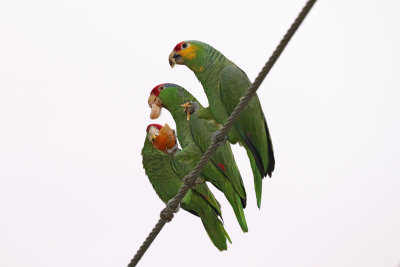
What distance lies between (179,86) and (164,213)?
86cm

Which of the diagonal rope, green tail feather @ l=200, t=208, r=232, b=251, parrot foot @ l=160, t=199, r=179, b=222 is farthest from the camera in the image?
green tail feather @ l=200, t=208, r=232, b=251

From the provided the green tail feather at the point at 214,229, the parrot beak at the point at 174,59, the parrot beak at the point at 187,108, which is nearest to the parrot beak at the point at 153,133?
the parrot beak at the point at 187,108

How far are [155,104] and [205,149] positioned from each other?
51cm

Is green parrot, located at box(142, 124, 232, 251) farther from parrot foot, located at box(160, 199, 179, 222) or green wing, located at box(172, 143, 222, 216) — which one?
parrot foot, located at box(160, 199, 179, 222)

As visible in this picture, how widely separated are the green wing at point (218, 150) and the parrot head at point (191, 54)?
1.01 feet

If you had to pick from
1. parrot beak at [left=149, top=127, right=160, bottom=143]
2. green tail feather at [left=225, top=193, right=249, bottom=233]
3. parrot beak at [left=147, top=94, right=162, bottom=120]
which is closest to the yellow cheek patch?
parrot beak at [left=147, top=94, right=162, bottom=120]

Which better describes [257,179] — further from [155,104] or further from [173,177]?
[155,104]

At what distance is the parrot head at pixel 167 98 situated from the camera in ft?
12.5

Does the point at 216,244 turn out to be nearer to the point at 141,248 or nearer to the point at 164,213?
the point at 164,213

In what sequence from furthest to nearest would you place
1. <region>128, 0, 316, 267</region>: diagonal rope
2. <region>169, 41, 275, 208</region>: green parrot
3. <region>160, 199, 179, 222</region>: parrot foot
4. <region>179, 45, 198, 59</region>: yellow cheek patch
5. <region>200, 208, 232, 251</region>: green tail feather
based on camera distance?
<region>200, 208, 232, 251</region>: green tail feather
<region>179, 45, 198, 59</region>: yellow cheek patch
<region>160, 199, 179, 222</region>: parrot foot
<region>169, 41, 275, 208</region>: green parrot
<region>128, 0, 316, 267</region>: diagonal rope

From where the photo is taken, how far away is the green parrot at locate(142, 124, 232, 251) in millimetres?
3752

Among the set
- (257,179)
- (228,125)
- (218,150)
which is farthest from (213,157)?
(228,125)

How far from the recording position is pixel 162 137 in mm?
3754

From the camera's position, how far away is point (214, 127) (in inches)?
140
